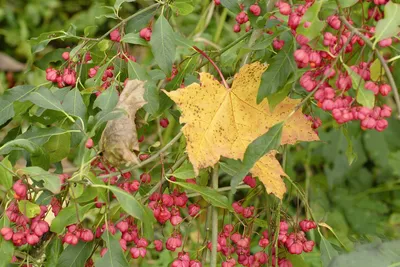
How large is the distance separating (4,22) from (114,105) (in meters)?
2.91

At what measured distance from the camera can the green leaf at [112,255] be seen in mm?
1380

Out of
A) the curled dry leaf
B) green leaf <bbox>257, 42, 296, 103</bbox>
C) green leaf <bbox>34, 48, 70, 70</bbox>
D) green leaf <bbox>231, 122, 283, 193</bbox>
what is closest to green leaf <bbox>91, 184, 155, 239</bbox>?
the curled dry leaf

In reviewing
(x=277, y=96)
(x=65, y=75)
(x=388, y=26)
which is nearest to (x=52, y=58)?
(x=65, y=75)

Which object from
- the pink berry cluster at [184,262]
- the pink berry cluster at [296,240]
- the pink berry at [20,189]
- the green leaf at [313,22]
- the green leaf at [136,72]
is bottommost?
the pink berry cluster at [184,262]

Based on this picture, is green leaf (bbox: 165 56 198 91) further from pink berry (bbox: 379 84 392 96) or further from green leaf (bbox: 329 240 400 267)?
green leaf (bbox: 329 240 400 267)

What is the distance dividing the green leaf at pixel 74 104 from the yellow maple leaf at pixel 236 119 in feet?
0.77

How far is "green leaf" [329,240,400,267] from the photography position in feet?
3.51

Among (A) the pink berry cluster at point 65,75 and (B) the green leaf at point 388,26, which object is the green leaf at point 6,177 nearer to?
(A) the pink berry cluster at point 65,75

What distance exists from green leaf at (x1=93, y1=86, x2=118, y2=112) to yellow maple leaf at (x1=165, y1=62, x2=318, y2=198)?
0.15 meters

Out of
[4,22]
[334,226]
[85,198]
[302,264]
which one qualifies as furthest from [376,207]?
[4,22]

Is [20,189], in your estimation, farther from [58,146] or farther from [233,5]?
[233,5]

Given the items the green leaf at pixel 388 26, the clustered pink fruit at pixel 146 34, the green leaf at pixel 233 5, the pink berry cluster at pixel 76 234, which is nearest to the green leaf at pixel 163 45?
the clustered pink fruit at pixel 146 34

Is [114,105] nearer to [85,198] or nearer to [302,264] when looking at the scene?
[85,198]

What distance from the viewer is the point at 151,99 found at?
4.96 ft
